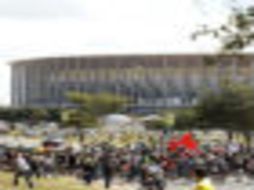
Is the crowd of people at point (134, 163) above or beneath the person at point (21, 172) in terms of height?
beneath

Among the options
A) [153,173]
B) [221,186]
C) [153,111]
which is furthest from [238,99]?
[153,111]

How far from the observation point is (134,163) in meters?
30.1

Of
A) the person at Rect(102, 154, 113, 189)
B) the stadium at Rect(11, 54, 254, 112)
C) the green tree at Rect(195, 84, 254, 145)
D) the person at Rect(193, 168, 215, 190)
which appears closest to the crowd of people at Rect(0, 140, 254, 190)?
the person at Rect(102, 154, 113, 189)

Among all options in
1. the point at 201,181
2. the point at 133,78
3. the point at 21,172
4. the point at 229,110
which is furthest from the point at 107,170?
the point at 133,78

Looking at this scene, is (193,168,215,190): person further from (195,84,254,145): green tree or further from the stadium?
the stadium

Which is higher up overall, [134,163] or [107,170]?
[107,170]

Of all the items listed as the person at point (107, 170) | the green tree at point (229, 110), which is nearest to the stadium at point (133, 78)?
the green tree at point (229, 110)

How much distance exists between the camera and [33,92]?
14450 cm

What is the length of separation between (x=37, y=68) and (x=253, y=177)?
11257 cm

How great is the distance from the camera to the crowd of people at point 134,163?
28250 millimetres

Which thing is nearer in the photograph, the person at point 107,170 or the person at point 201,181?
the person at point 201,181

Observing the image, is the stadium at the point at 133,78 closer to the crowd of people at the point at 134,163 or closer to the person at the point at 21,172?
the crowd of people at the point at 134,163

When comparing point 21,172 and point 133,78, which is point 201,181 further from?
point 133,78

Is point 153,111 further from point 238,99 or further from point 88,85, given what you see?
point 238,99
